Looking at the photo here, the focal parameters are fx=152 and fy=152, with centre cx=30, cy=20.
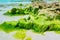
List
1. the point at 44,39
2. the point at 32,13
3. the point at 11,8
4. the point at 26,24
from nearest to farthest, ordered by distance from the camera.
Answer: the point at 44,39 < the point at 26,24 < the point at 32,13 < the point at 11,8

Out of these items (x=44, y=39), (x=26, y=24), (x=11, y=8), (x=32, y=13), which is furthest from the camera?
(x=11, y=8)

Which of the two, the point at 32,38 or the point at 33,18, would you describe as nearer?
the point at 32,38

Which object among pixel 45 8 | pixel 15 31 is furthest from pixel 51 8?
pixel 15 31

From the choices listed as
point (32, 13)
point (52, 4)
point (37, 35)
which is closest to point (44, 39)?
point (37, 35)

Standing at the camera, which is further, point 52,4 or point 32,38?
point 52,4

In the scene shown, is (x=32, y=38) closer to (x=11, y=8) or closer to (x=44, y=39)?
(x=44, y=39)

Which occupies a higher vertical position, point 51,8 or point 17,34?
point 51,8

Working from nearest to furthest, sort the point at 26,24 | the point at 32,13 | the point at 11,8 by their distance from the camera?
the point at 26,24
the point at 32,13
the point at 11,8

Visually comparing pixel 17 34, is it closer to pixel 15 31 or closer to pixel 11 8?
pixel 15 31

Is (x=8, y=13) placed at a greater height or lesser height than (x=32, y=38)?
greater
